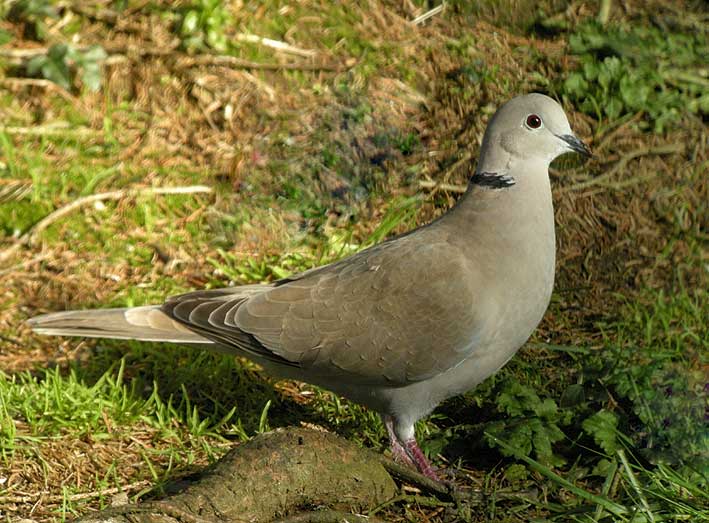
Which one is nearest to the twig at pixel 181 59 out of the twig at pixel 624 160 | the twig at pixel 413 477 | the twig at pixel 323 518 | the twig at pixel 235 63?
the twig at pixel 235 63

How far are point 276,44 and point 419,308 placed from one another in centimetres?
278

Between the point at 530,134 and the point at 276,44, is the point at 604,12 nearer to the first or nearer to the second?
the point at 276,44

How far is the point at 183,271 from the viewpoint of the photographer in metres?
4.49

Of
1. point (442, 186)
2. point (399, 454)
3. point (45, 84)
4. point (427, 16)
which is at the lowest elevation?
point (399, 454)

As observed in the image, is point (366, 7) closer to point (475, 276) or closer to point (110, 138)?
point (110, 138)

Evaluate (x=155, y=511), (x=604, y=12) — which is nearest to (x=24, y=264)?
(x=155, y=511)

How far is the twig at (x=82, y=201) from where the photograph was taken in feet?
15.1

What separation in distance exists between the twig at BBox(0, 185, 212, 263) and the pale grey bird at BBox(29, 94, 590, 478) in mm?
1173

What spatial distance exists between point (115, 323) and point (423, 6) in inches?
120

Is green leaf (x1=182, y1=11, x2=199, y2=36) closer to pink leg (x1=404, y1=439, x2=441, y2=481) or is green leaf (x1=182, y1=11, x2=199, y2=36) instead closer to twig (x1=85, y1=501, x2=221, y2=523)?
pink leg (x1=404, y1=439, x2=441, y2=481)

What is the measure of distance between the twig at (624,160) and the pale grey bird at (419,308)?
4.08ft

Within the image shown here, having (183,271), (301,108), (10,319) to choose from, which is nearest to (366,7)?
(301,108)

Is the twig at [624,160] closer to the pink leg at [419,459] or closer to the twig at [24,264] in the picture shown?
the pink leg at [419,459]

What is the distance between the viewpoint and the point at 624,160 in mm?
4699
